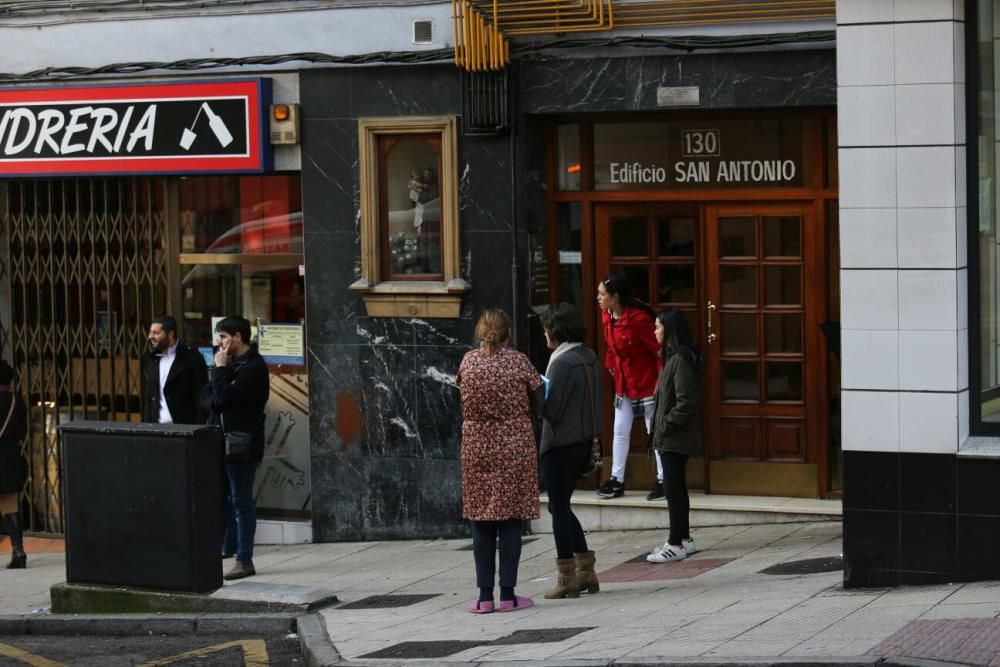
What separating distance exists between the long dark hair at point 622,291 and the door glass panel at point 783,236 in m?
0.97

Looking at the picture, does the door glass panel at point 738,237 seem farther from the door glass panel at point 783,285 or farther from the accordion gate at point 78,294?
the accordion gate at point 78,294

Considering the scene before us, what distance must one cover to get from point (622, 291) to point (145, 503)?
12.4 ft

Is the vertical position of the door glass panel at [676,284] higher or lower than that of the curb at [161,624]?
higher

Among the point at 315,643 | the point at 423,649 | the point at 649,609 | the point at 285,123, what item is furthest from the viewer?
the point at 285,123

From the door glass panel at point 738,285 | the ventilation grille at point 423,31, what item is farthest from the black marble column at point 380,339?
the door glass panel at point 738,285

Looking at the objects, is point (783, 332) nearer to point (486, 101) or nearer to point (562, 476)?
point (486, 101)

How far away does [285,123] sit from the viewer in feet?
41.2

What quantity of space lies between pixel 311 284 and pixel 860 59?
513 cm

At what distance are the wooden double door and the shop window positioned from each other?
119 cm

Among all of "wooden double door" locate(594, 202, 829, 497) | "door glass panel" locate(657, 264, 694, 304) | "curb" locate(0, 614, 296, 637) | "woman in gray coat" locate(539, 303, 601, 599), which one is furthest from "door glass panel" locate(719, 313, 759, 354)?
"curb" locate(0, 614, 296, 637)

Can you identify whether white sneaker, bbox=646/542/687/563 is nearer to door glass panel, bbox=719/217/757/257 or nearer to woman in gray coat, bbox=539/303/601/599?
woman in gray coat, bbox=539/303/601/599

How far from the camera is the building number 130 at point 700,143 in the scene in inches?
474

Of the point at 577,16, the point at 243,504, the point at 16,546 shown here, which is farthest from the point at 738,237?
the point at 16,546

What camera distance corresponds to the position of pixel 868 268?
905cm
